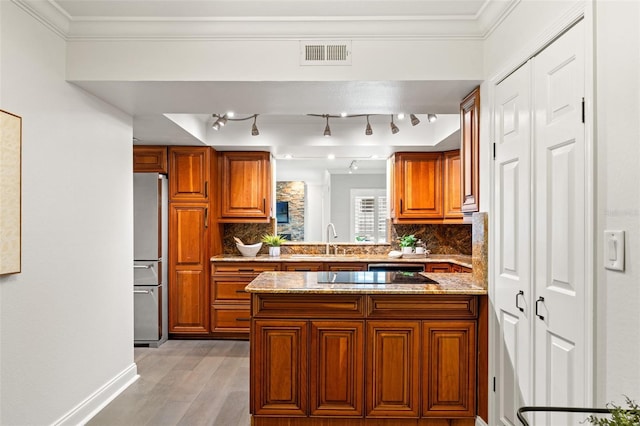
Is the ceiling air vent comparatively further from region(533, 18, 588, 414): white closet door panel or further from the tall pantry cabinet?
the tall pantry cabinet

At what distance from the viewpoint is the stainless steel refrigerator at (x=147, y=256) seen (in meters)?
4.75

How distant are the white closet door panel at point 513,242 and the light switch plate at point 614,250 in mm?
590

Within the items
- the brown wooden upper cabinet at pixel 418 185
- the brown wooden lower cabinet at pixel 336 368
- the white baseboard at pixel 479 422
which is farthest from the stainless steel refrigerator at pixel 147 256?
the white baseboard at pixel 479 422

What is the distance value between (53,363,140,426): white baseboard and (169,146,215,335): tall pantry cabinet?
121 centimetres

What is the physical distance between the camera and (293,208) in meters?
9.08

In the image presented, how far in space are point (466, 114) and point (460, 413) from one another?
1.95 metres

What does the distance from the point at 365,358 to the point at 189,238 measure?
9.67 ft

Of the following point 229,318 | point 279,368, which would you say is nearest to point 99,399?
point 279,368

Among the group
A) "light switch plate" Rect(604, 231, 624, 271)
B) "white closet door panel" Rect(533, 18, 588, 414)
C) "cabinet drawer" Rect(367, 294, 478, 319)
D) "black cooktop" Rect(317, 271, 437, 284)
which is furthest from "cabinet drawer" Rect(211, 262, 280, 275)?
"light switch plate" Rect(604, 231, 624, 271)

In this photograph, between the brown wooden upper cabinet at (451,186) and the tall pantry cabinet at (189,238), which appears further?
the brown wooden upper cabinet at (451,186)

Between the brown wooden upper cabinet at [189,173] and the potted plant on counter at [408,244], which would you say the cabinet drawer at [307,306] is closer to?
the brown wooden upper cabinet at [189,173]

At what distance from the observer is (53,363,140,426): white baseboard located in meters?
2.74

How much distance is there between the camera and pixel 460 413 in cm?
275

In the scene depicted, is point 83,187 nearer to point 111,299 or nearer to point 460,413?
point 111,299
